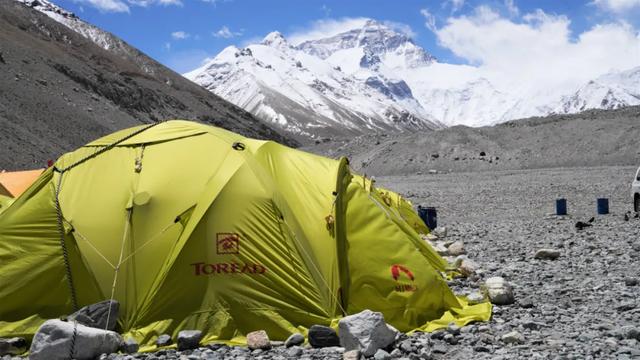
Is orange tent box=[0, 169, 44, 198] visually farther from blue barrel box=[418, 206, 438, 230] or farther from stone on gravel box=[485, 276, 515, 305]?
stone on gravel box=[485, 276, 515, 305]

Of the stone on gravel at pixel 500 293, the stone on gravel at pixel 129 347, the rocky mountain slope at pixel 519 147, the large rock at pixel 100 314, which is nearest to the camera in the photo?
the stone on gravel at pixel 129 347

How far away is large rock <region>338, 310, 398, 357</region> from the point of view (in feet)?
25.6

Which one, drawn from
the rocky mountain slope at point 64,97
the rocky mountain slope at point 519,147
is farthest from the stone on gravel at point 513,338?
the rocky mountain slope at point 64,97

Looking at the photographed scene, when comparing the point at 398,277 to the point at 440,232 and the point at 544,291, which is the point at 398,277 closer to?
the point at 544,291

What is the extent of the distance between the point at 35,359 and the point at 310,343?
344 centimetres

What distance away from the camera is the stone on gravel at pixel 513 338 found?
7930 mm

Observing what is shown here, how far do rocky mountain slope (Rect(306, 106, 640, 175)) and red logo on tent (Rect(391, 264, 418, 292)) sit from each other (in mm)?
49368

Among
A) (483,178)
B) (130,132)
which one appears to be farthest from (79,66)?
(130,132)

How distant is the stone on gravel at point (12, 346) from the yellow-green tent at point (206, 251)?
224 mm

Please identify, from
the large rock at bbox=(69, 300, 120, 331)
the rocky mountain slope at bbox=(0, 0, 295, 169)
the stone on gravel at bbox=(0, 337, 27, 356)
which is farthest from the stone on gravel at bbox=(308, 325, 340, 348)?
the rocky mountain slope at bbox=(0, 0, 295, 169)

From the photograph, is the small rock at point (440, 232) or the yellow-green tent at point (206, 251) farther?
the small rock at point (440, 232)

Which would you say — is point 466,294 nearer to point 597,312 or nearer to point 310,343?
point 597,312

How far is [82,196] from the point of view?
31.5 ft

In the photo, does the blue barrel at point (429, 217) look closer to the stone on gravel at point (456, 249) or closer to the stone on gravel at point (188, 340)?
the stone on gravel at point (456, 249)
